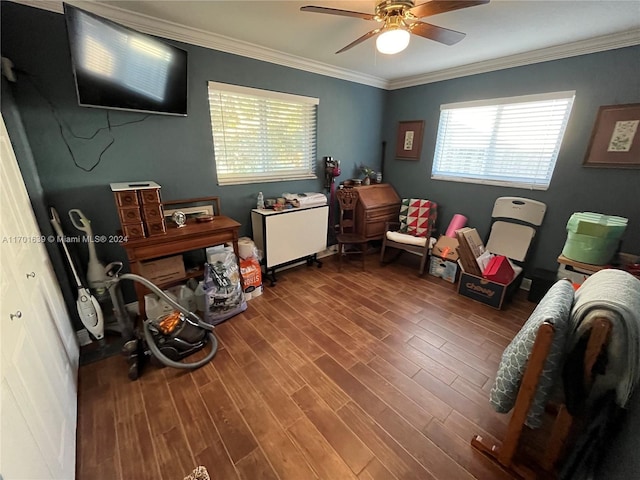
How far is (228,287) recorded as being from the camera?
2.26 m

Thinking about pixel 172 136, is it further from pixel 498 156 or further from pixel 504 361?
pixel 498 156

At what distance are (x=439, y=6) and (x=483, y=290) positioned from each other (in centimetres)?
234

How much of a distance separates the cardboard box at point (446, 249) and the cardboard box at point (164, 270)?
2.74 m

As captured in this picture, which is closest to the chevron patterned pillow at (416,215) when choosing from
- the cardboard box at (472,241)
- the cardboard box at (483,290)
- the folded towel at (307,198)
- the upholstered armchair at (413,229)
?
the upholstered armchair at (413,229)

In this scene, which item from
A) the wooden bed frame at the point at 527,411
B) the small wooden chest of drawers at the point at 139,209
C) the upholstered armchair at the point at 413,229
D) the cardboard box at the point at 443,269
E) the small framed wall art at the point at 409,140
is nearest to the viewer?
the wooden bed frame at the point at 527,411

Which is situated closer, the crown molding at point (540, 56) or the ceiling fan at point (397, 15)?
the ceiling fan at point (397, 15)

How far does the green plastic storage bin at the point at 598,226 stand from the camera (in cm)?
199

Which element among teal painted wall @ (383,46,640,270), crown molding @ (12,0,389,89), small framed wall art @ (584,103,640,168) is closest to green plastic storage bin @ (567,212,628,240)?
teal painted wall @ (383,46,640,270)

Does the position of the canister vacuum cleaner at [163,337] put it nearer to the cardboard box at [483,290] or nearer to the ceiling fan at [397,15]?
the ceiling fan at [397,15]

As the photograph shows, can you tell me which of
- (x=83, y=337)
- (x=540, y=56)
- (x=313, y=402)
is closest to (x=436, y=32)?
(x=540, y=56)

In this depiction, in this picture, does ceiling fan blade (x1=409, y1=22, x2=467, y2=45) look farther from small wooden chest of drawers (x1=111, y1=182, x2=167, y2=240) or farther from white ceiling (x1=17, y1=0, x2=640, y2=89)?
small wooden chest of drawers (x1=111, y1=182, x2=167, y2=240)

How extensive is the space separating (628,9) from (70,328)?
4379 mm

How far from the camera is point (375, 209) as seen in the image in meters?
3.43

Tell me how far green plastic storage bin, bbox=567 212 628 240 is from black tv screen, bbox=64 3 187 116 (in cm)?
343
